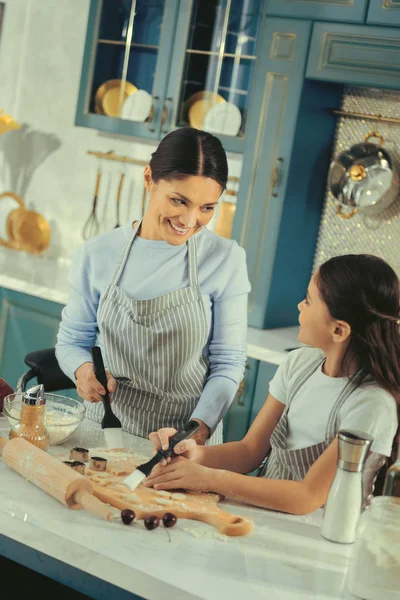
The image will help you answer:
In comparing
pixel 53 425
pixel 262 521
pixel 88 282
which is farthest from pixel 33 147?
pixel 262 521

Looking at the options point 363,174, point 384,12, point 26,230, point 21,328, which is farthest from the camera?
point 26,230

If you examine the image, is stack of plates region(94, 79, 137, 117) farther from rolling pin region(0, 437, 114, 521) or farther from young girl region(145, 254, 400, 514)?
rolling pin region(0, 437, 114, 521)

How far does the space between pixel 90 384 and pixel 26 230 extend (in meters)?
2.77

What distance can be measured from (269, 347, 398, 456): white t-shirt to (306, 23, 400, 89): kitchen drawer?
156 cm

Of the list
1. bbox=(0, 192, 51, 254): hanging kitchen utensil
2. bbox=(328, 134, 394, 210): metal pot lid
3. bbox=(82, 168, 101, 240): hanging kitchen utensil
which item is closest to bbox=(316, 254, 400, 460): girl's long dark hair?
bbox=(328, 134, 394, 210): metal pot lid

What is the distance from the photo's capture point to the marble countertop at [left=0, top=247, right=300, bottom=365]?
3.35m

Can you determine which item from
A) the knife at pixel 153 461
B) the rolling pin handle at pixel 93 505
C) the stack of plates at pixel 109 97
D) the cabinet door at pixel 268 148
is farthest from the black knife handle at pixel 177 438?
the stack of plates at pixel 109 97

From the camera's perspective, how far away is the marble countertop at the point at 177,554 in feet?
4.50

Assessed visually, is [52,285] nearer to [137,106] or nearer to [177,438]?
[137,106]

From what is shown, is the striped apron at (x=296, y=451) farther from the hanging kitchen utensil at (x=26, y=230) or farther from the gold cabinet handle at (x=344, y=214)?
the hanging kitchen utensil at (x=26, y=230)

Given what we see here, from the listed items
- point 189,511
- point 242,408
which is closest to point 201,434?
point 189,511

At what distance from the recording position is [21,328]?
397cm

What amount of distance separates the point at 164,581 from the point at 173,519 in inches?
8.2

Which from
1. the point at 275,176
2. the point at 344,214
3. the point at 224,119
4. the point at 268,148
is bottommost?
the point at 344,214
